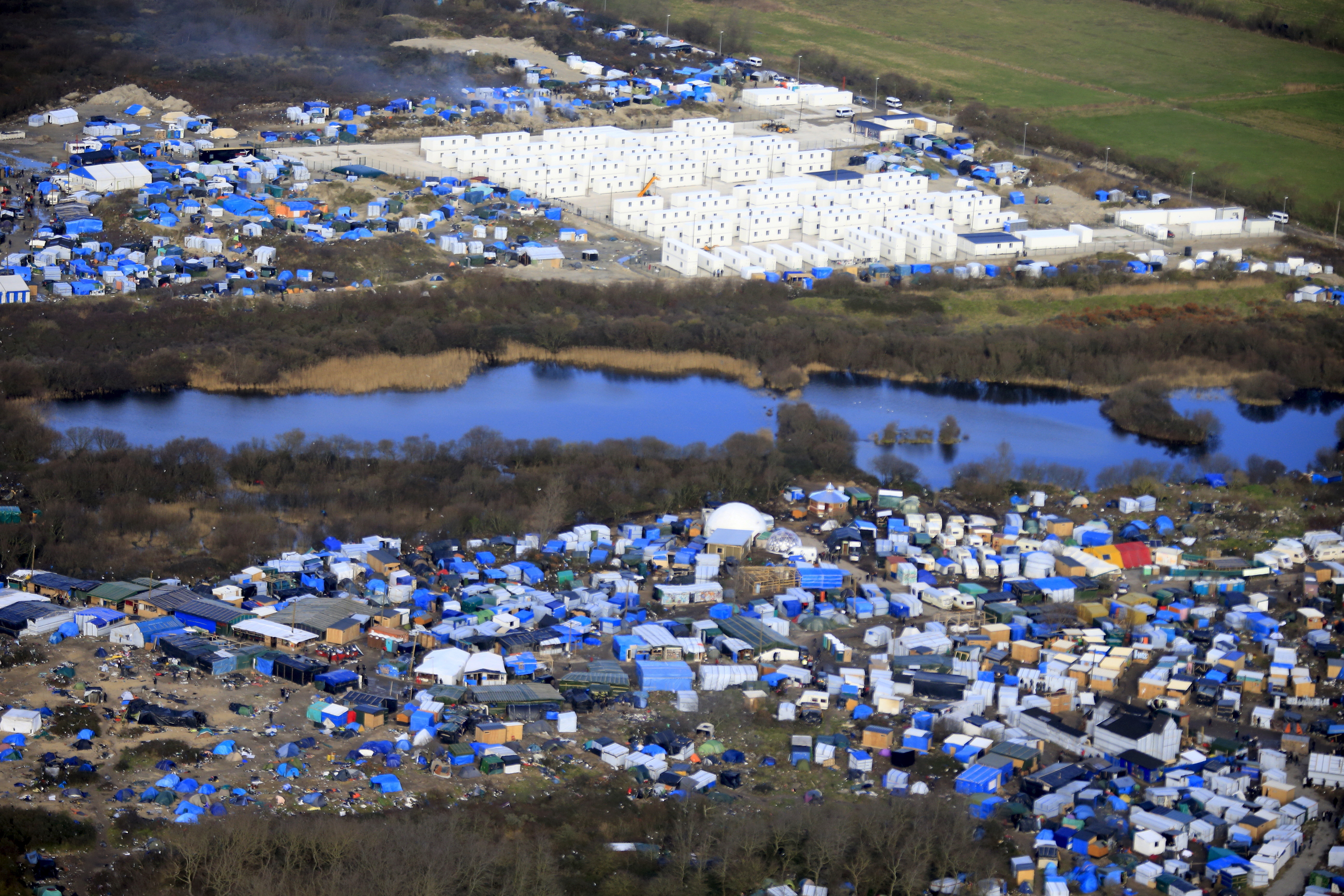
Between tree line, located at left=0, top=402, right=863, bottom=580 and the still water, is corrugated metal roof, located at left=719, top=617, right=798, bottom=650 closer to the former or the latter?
tree line, located at left=0, top=402, right=863, bottom=580

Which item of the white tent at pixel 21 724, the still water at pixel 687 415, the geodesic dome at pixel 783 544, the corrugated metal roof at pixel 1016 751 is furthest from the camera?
the still water at pixel 687 415

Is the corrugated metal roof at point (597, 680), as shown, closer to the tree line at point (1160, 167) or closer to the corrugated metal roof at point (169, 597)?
the corrugated metal roof at point (169, 597)

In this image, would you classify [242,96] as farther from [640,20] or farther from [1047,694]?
[1047,694]

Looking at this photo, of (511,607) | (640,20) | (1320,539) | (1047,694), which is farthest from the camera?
(640,20)

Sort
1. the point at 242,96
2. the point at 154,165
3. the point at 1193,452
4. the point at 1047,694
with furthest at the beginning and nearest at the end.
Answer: the point at 242,96
the point at 154,165
the point at 1193,452
the point at 1047,694

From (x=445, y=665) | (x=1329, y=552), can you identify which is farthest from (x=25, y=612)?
(x=1329, y=552)

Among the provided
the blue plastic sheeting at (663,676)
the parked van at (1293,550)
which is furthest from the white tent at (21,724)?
the parked van at (1293,550)

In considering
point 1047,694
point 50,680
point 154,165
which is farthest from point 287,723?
point 154,165

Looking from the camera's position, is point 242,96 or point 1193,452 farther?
point 242,96
